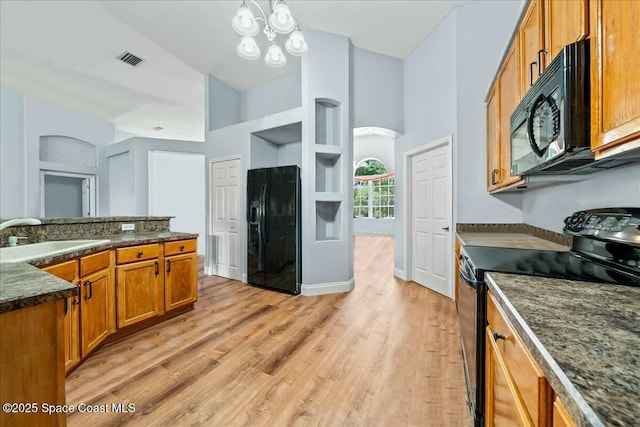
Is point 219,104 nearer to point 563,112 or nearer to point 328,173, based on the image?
point 328,173

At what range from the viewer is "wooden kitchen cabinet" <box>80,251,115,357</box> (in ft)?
6.02

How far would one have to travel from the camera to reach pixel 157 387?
1642 millimetres

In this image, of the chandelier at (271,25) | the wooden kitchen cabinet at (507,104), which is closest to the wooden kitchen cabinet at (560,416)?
the wooden kitchen cabinet at (507,104)

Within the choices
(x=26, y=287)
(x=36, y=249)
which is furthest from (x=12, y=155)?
(x=26, y=287)

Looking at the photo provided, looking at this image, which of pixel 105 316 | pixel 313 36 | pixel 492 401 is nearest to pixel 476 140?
pixel 313 36

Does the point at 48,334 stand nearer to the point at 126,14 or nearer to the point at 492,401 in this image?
the point at 492,401

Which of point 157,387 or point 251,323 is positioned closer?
point 157,387

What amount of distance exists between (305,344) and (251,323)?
68 cm

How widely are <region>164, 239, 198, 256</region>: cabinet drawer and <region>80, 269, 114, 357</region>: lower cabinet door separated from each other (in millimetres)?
525

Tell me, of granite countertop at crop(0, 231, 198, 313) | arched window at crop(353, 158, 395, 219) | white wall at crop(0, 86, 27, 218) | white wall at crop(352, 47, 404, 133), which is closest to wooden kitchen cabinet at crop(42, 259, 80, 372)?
granite countertop at crop(0, 231, 198, 313)

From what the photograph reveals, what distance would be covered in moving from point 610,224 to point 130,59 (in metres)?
5.82

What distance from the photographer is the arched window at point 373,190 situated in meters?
9.08

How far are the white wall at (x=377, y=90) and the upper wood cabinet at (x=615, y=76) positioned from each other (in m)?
3.05

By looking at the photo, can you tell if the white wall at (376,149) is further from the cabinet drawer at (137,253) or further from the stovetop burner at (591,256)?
the stovetop burner at (591,256)
